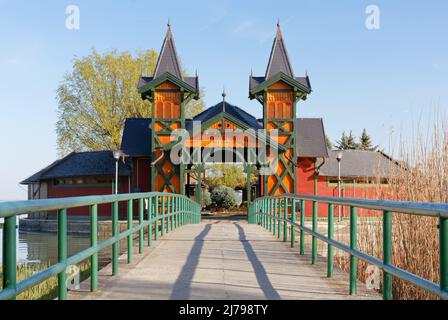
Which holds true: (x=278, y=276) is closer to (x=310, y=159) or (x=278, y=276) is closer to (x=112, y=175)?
(x=310, y=159)

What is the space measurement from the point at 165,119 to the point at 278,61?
21.3 ft

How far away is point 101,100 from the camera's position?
35.8 metres

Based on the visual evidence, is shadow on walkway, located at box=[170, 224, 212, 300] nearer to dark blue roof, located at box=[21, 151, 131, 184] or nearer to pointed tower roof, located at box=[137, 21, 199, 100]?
pointed tower roof, located at box=[137, 21, 199, 100]

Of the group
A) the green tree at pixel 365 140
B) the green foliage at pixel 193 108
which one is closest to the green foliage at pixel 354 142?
the green tree at pixel 365 140

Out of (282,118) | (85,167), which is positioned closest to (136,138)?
(85,167)

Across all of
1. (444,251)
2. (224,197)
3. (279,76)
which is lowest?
(224,197)

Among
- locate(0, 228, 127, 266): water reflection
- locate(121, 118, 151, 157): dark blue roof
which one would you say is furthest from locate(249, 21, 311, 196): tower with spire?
locate(0, 228, 127, 266): water reflection

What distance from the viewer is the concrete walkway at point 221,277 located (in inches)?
201

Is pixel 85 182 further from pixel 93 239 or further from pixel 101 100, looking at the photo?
pixel 93 239

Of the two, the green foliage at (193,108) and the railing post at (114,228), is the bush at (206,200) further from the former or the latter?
the railing post at (114,228)

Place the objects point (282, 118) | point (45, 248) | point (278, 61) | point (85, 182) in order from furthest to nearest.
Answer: point (85, 182) → point (278, 61) → point (282, 118) → point (45, 248)
